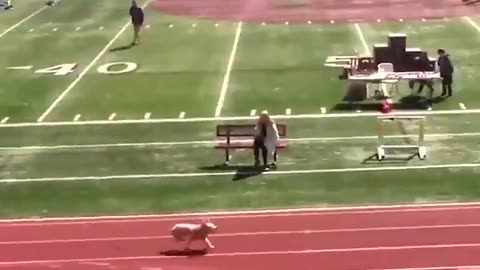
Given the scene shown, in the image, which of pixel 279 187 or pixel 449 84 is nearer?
pixel 279 187

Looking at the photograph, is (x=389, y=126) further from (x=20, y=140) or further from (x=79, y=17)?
(x=79, y=17)

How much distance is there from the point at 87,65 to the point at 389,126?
12273mm

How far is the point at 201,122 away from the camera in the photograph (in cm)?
2380

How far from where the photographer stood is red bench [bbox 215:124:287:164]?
20656 mm

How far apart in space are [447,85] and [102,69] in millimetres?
11009

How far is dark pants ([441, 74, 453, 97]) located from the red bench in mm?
5674

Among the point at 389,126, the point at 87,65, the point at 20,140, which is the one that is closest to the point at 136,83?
the point at 87,65

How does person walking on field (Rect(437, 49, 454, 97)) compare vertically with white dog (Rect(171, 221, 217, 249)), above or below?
below

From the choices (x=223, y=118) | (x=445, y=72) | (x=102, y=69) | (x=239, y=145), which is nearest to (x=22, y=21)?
(x=102, y=69)

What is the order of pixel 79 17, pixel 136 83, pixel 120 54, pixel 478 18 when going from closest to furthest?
pixel 136 83 < pixel 120 54 < pixel 478 18 < pixel 79 17

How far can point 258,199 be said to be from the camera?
18.1m

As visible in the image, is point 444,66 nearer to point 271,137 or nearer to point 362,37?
point 271,137

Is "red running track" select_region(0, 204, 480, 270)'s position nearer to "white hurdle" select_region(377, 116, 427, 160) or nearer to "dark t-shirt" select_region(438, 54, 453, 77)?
"white hurdle" select_region(377, 116, 427, 160)

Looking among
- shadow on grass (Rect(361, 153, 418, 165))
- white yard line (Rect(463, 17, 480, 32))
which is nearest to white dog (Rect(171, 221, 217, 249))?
shadow on grass (Rect(361, 153, 418, 165))
